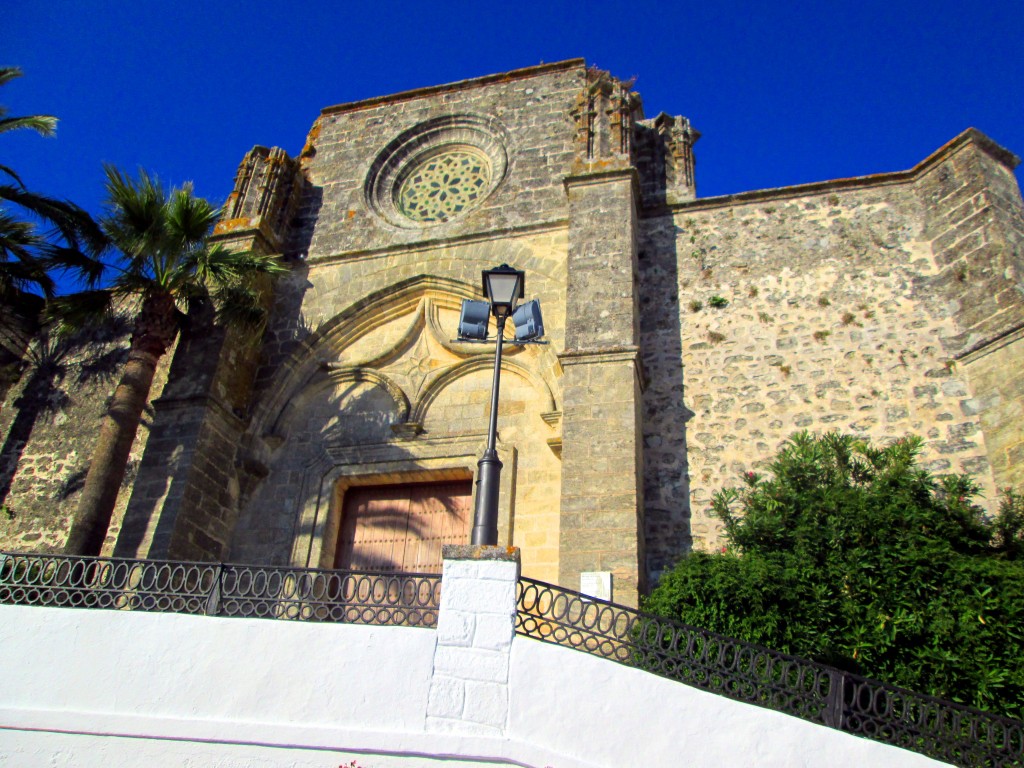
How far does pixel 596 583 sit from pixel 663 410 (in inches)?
101

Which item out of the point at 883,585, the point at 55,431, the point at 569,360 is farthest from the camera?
the point at 55,431

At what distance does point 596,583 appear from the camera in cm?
841

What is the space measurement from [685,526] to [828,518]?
176cm

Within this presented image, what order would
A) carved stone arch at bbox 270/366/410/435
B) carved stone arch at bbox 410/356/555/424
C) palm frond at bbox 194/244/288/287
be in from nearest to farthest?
1. carved stone arch at bbox 410/356/555/424
2. palm frond at bbox 194/244/288/287
3. carved stone arch at bbox 270/366/410/435

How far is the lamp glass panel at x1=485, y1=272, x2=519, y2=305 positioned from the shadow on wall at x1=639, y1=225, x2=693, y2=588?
308 centimetres

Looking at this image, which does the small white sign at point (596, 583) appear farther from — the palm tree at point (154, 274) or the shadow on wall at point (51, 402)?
the shadow on wall at point (51, 402)

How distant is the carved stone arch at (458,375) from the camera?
1087 centimetres

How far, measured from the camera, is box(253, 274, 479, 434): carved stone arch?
39.0 feet

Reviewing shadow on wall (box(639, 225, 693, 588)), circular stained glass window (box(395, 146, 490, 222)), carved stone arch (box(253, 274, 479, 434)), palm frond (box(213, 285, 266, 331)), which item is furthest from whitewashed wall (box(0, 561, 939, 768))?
circular stained glass window (box(395, 146, 490, 222))

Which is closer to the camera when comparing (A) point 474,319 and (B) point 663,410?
(A) point 474,319

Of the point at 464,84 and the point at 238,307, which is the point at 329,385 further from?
the point at 464,84

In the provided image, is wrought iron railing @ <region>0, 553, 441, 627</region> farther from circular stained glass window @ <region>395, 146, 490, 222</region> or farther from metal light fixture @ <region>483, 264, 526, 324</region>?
circular stained glass window @ <region>395, 146, 490, 222</region>

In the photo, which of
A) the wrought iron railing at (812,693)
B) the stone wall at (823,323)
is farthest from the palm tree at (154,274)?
the wrought iron railing at (812,693)

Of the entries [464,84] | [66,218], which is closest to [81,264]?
[66,218]
